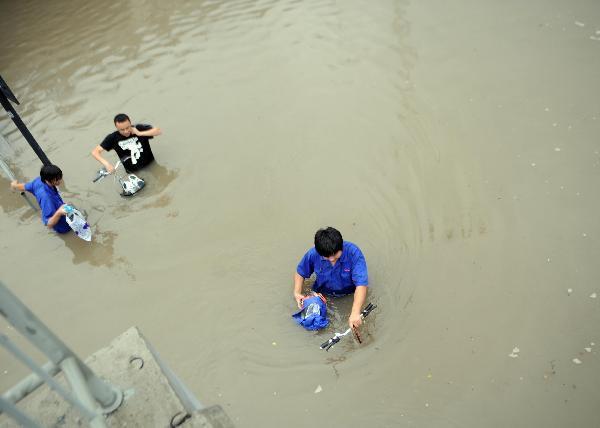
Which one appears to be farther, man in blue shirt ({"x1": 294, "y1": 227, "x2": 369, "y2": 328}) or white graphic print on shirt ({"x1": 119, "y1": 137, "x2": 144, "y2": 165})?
white graphic print on shirt ({"x1": 119, "y1": 137, "x2": 144, "y2": 165})

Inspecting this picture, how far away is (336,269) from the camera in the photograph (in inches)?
151

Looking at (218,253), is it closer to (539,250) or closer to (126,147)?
(126,147)

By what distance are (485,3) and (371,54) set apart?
244 centimetres

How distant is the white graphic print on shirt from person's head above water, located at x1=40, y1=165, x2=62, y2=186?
1.05m

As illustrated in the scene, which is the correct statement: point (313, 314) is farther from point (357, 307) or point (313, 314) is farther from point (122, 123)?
point (122, 123)

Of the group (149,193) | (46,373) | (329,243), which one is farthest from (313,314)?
(149,193)

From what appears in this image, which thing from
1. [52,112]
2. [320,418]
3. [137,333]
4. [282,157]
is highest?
[137,333]

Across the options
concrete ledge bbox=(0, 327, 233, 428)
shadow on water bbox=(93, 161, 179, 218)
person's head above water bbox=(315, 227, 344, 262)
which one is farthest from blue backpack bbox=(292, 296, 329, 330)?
shadow on water bbox=(93, 161, 179, 218)

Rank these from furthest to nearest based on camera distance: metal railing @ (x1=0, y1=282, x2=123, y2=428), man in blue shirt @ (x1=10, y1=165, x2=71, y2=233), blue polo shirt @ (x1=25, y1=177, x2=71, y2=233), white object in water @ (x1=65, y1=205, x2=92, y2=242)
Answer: white object in water @ (x1=65, y1=205, x2=92, y2=242) < blue polo shirt @ (x1=25, y1=177, x2=71, y2=233) < man in blue shirt @ (x1=10, y1=165, x2=71, y2=233) < metal railing @ (x1=0, y1=282, x2=123, y2=428)

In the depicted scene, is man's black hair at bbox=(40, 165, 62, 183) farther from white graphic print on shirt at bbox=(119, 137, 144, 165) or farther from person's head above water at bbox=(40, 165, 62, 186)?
white graphic print on shirt at bbox=(119, 137, 144, 165)

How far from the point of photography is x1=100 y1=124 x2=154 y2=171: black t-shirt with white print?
17.6 ft

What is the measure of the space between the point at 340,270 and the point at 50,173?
311cm

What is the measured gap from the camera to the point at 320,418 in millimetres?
3549

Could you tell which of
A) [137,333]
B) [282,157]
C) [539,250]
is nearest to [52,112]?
[282,157]
